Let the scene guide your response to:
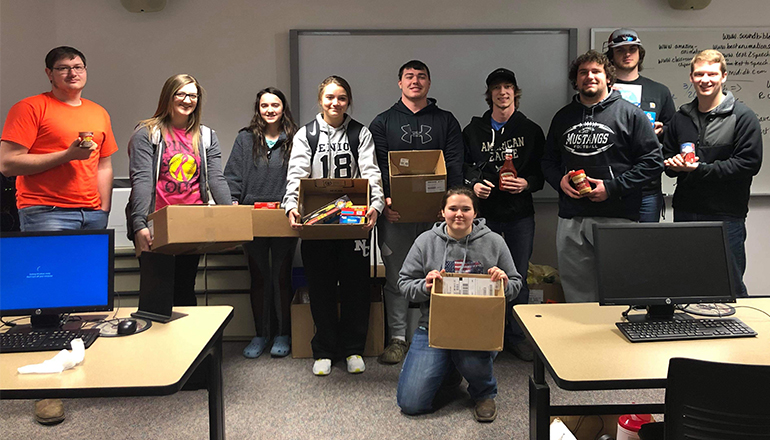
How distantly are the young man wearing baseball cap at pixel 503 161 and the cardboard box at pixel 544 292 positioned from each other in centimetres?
33

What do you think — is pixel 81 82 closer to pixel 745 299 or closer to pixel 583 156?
pixel 583 156

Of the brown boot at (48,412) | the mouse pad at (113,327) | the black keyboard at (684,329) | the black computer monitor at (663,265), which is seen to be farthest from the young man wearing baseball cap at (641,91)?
the brown boot at (48,412)

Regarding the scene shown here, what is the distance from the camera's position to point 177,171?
2.67 metres

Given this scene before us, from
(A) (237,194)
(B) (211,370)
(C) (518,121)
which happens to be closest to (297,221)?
(A) (237,194)

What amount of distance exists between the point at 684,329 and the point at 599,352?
0.36 m

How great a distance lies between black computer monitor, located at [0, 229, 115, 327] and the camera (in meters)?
1.76

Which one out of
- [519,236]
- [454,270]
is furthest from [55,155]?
[519,236]

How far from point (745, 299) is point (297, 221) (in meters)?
1.93

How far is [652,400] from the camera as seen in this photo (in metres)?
2.57

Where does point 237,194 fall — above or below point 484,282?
above

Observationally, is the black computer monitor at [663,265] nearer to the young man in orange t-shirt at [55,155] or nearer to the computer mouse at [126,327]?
the computer mouse at [126,327]

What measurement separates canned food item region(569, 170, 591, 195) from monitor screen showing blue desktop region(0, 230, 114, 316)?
78.2 inches

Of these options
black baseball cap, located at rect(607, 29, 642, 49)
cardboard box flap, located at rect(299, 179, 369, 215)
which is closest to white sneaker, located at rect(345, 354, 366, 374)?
cardboard box flap, located at rect(299, 179, 369, 215)

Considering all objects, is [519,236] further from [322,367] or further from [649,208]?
[322,367]
